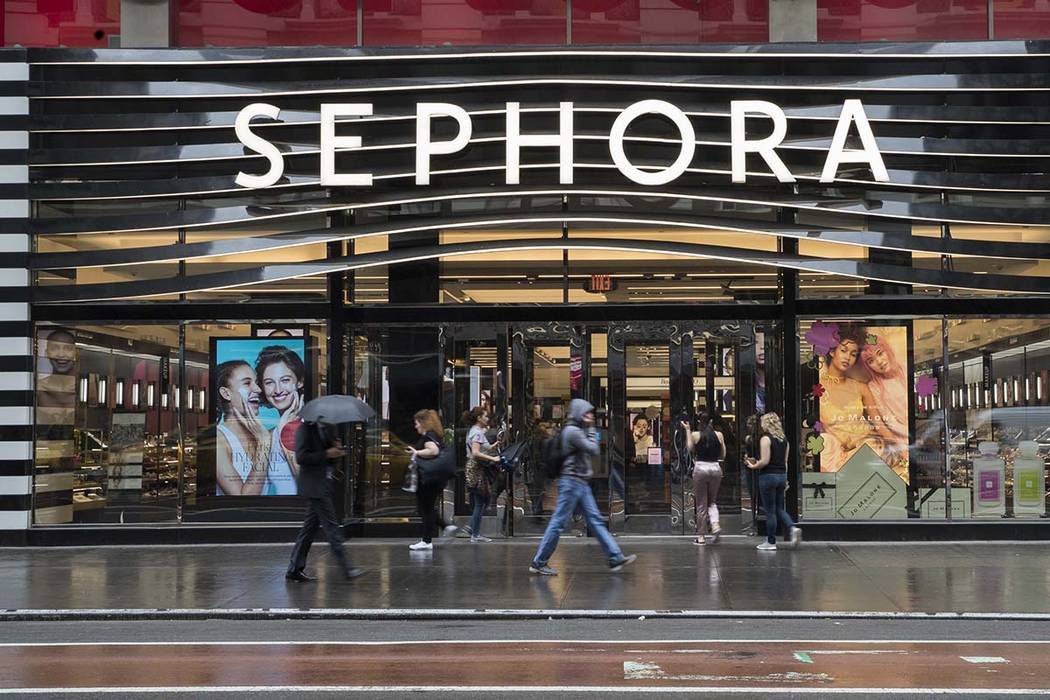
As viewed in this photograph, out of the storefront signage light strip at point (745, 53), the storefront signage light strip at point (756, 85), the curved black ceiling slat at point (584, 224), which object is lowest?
the curved black ceiling slat at point (584, 224)

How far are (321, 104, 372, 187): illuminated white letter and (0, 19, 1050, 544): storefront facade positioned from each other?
0.04 m

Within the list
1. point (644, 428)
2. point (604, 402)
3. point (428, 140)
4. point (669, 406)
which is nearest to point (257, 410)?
point (428, 140)

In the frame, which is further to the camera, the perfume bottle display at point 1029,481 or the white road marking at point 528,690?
the perfume bottle display at point 1029,481

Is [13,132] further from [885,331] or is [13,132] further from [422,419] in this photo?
[885,331]

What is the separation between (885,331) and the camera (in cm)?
1747

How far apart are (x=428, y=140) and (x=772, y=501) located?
259 inches

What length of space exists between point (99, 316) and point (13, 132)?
2.79 meters

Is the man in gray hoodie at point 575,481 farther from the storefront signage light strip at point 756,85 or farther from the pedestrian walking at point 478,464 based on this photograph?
the storefront signage light strip at point 756,85

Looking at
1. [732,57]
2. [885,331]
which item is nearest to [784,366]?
[885,331]

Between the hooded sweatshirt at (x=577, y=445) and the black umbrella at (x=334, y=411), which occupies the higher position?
the black umbrella at (x=334, y=411)

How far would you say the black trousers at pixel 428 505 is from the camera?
16067 millimetres

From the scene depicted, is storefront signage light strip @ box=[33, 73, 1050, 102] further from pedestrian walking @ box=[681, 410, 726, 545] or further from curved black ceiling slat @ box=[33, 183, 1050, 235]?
pedestrian walking @ box=[681, 410, 726, 545]

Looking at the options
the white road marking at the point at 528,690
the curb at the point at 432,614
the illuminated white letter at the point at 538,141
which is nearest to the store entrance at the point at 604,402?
the illuminated white letter at the point at 538,141

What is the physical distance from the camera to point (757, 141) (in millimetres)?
16516
